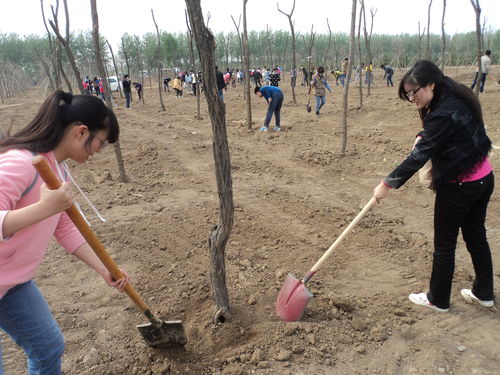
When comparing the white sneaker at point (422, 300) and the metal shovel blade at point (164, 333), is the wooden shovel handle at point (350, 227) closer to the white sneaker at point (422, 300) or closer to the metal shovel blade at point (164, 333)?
the white sneaker at point (422, 300)

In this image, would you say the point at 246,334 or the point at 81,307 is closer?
the point at 246,334

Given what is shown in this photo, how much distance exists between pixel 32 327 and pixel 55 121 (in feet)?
2.69

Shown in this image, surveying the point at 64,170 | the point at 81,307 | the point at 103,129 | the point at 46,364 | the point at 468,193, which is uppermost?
the point at 103,129

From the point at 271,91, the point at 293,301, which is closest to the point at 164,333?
the point at 293,301

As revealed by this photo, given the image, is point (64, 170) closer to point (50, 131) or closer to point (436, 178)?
point (50, 131)

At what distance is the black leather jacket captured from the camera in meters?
2.01

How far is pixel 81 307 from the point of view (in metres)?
2.71

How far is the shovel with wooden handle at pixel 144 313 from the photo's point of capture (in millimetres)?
1458

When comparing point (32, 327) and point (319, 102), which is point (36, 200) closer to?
point (32, 327)

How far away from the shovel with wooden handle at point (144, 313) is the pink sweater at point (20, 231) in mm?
98

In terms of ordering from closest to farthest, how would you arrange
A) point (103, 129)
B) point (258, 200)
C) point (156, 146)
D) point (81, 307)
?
1. point (103, 129)
2. point (81, 307)
3. point (258, 200)
4. point (156, 146)

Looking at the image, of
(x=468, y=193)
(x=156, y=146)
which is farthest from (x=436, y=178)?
(x=156, y=146)

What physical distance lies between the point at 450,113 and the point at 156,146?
6.01m

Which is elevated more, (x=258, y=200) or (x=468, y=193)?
(x=468, y=193)
